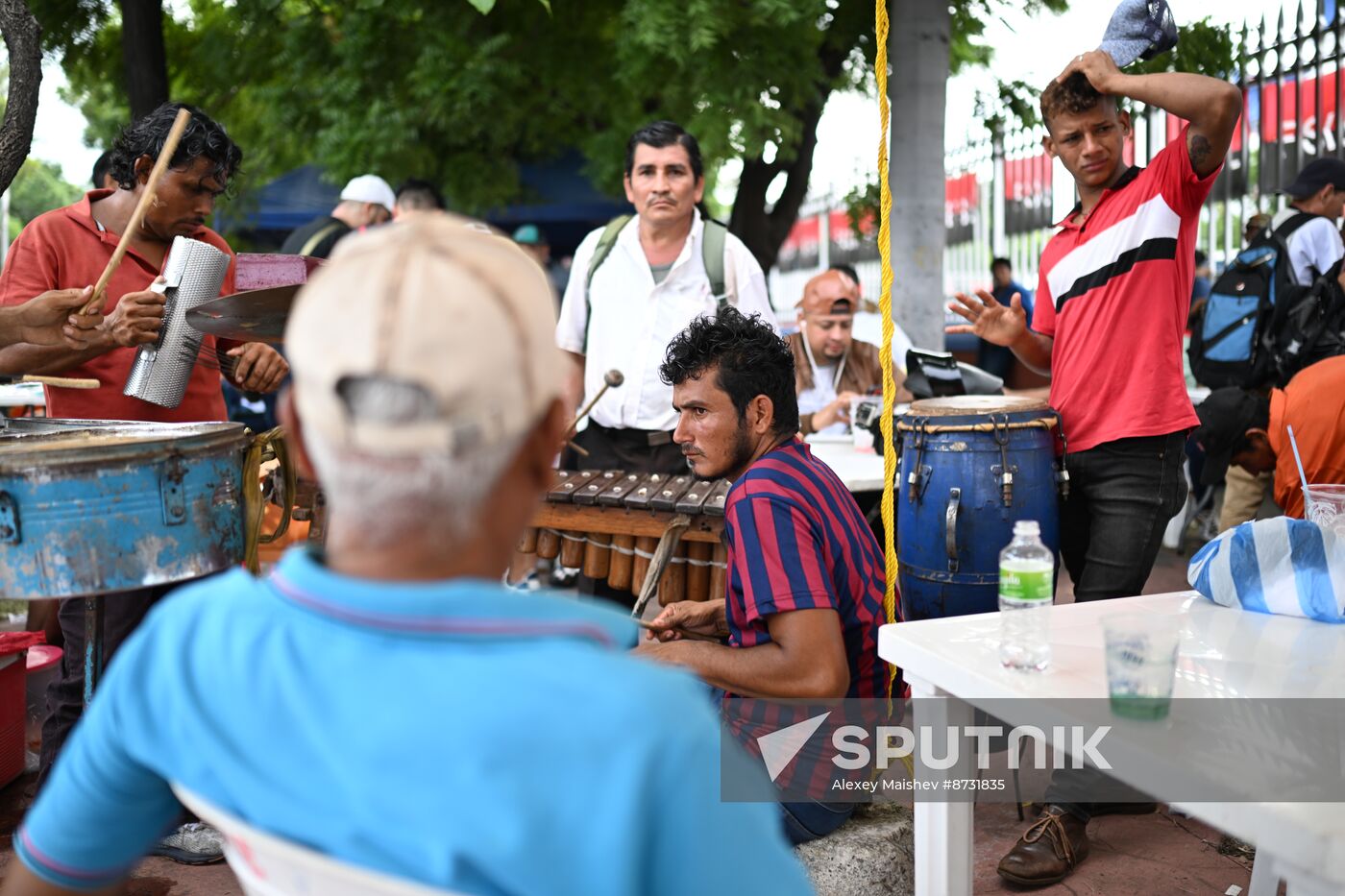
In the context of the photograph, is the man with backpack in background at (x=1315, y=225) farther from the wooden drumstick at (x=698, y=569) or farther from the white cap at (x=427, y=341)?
the white cap at (x=427, y=341)

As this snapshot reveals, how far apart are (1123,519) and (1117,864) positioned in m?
0.96

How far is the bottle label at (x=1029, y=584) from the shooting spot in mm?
2105

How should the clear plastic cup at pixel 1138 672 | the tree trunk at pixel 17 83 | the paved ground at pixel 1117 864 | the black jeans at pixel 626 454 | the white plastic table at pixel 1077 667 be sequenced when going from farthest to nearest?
the black jeans at pixel 626 454, the tree trunk at pixel 17 83, the paved ground at pixel 1117 864, the white plastic table at pixel 1077 667, the clear plastic cup at pixel 1138 672

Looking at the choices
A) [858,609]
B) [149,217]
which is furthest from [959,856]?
[149,217]

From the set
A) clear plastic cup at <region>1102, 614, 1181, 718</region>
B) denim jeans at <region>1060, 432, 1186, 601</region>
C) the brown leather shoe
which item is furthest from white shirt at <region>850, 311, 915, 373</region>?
clear plastic cup at <region>1102, 614, 1181, 718</region>

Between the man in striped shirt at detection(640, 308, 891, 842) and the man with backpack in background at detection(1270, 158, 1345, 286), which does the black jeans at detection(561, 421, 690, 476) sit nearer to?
the man in striped shirt at detection(640, 308, 891, 842)

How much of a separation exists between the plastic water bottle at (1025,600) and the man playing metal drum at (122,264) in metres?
2.23

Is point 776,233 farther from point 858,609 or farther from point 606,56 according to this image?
point 858,609

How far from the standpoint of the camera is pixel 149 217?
327cm

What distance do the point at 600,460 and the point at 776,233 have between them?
17.9 feet

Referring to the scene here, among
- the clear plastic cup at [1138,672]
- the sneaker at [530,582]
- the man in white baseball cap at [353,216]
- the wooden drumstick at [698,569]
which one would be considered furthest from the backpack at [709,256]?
the clear plastic cup at [1138,672]

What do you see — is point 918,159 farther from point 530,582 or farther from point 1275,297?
point 530,582

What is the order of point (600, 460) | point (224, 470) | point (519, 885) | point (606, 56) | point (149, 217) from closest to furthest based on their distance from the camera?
point (519, 885) → point (224, 470) → point (149, 217) → point (600, 460) → point (606, 56)

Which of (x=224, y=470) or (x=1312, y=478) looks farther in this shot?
(x=1312, y=478)
